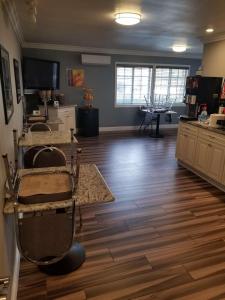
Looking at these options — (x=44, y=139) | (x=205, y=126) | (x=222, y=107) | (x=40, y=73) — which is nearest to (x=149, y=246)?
(x=44, y=139)

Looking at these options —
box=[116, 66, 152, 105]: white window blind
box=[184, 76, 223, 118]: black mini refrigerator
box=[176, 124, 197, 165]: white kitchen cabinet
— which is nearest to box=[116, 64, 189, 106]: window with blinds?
box=[116, 66, 152, 105]: white window blind

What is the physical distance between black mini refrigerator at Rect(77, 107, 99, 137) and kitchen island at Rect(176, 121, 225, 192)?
2866 millimetres

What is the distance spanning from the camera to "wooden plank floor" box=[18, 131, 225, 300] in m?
1.82

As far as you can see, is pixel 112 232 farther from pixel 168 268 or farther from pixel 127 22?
pixel 127 22

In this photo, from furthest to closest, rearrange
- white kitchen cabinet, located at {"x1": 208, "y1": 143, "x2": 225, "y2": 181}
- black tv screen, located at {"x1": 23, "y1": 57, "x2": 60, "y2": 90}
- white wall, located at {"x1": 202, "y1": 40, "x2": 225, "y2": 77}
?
1. black tv screen, located at {"x1": 23, "y1": 57, "x2": 60, "y2": 90}
2. white wall, located at {"x1": 202, "y1": 40, "x2": 225, "y2": 77}
3. white kitchen cabinet, located at {"x1": 208, "y1": 143, "x2": 225, "y2": 181}

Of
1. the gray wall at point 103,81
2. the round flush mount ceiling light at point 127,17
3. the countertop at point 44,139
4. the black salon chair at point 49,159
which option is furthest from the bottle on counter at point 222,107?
the gray wall at point 103,81

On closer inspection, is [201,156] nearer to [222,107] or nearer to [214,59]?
[222,107]

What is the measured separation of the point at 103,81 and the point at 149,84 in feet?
5.03

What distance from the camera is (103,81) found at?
22.6 ft

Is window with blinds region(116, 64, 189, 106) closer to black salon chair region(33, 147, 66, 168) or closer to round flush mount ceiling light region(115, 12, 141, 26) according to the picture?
round flush mount ceiling light region(115, 12, 141, 26)

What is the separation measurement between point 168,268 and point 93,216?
3.43 ft

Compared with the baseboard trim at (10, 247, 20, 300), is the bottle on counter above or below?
above

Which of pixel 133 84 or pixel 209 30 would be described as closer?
pixel 209 30

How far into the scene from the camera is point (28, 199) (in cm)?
137
